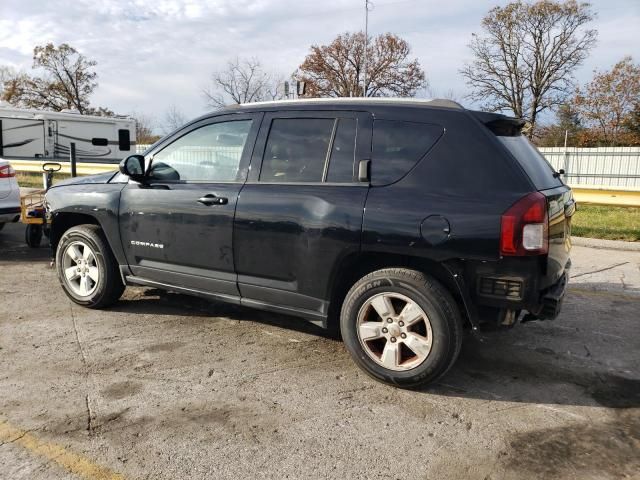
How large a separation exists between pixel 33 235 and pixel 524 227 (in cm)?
734

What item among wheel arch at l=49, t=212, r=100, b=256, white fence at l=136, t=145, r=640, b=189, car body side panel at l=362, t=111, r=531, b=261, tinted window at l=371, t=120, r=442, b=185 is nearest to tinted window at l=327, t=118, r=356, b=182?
tinted window at l=371, t=120, r=442, b=185

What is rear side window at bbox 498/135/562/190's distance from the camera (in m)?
3.49

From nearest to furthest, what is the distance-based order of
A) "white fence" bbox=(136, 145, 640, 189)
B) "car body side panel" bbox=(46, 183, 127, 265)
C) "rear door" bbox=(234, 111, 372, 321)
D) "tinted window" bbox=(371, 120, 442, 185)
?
1. "tinted window" bbox=(371, 120, 442, 185)
2. "rear door" bbox=(234, 111, 372, 321)
3. "car body side panel" bbox=(46, 183, 127, 265)
4. "white fence" bbox=(136, 145, 640, 189)

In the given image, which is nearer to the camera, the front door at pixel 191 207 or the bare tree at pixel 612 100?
the front door at pixel 191 207

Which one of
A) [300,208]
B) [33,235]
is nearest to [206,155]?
[300,208]

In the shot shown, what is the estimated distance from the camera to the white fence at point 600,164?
25.7 m

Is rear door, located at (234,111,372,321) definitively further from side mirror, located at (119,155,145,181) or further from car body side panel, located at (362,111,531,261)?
side mirror, located at (119,155,145,181)

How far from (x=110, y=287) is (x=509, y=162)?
11.7 feet

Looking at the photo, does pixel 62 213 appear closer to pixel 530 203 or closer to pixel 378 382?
pixel 378 382

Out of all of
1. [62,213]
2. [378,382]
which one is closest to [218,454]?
[378,382]

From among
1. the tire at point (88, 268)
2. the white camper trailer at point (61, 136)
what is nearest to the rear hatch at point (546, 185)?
the tire at point (88, 268)

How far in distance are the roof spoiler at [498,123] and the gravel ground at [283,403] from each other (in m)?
1.67

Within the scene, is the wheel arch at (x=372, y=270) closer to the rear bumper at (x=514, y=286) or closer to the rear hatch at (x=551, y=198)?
the rear bumper at (x=514, y=286)

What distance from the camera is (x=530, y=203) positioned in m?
3.24
